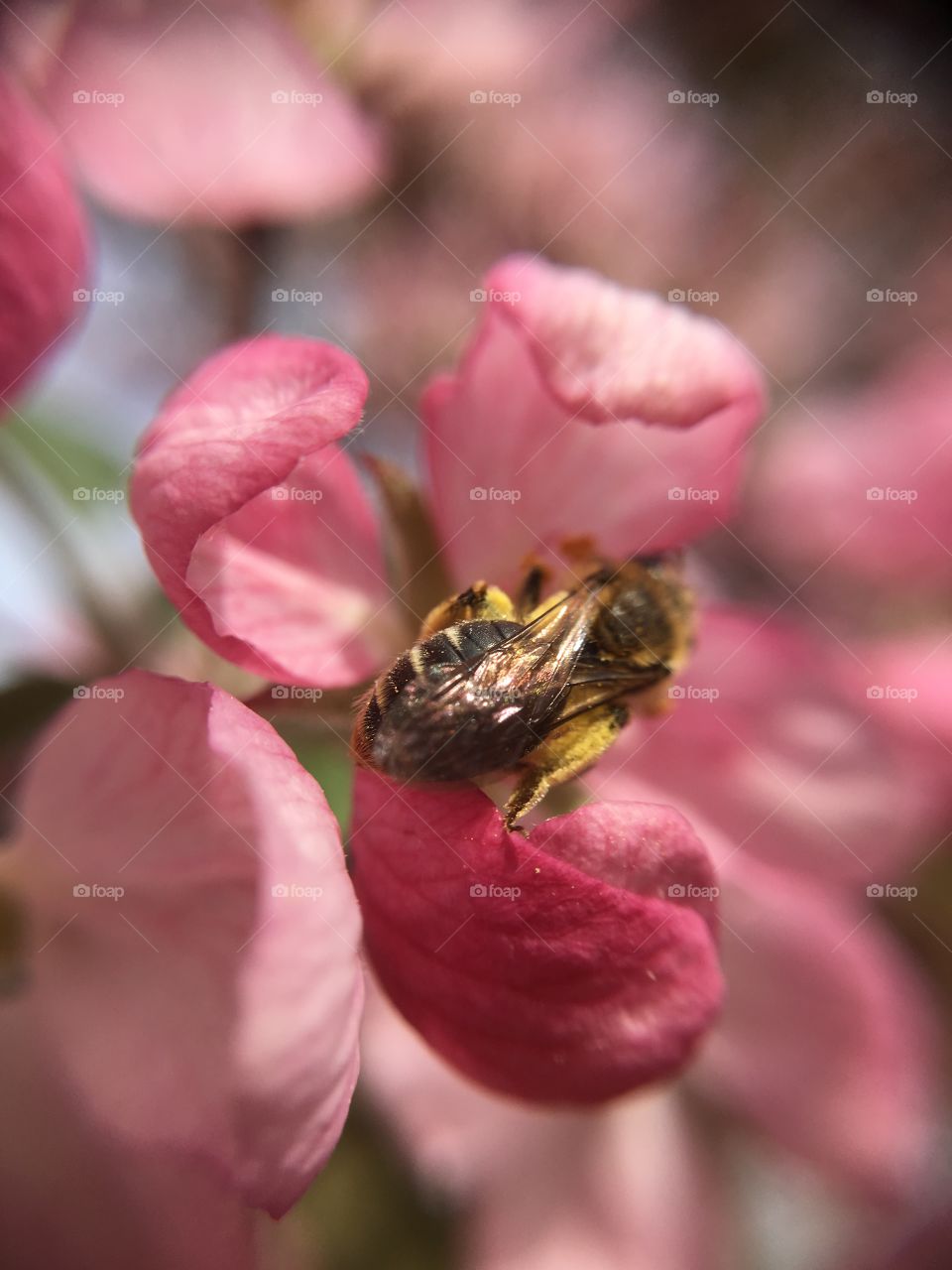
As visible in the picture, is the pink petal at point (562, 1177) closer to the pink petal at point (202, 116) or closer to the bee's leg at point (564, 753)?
the bee's leg at point (564, 753)

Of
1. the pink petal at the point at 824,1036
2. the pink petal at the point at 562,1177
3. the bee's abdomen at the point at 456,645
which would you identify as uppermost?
the bee's abdomen at the point at 456,645

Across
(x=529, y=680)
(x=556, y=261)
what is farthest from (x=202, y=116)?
(x=529, y=680)

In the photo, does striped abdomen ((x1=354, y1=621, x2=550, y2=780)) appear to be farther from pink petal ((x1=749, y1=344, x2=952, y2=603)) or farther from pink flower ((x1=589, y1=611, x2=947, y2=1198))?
pink petal ((x1=749, y1=344, x2=952, y2=603))

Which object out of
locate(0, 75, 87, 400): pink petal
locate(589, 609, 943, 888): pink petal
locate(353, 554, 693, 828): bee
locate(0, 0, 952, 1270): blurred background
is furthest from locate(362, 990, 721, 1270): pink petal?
locate(0, 75, 87, 400): pink petal

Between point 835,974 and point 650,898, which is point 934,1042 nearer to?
point 835,974

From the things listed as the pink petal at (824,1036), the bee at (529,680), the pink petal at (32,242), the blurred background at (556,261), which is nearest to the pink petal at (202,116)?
the blurred background at (556,261)

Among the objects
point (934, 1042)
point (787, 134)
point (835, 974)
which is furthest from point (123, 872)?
point (787, 134)

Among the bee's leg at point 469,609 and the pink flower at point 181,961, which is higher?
the bee's leg at point 469,609
